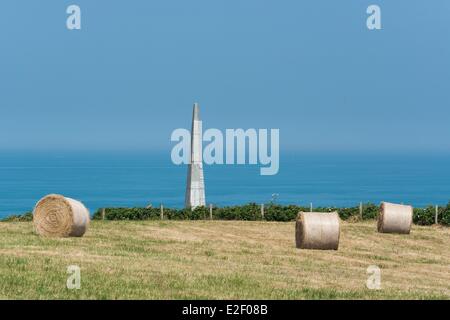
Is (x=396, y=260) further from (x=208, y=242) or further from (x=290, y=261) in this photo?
(x=208, y=242)

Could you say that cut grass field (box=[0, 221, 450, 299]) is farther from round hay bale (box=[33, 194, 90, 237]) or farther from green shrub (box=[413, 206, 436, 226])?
green shrub (box=[413, 206, 436, 226])

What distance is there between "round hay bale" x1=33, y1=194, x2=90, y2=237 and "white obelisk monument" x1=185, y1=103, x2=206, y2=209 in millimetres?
26245

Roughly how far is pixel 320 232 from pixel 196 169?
26.8 meters

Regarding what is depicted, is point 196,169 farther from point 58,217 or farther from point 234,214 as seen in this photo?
point 58,217

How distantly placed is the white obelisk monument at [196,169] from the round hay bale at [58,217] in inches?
1033

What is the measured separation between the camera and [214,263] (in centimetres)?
2864

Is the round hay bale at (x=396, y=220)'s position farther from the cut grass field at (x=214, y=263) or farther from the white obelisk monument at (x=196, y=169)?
the white obelisk monument at (x=196, y=169)

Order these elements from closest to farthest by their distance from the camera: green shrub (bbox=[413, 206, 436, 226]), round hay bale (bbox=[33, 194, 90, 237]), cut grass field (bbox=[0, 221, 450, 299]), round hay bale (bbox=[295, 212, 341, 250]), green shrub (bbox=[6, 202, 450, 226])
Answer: cut grass field (bbox=[0, 221, 450, 299])
round hay bale (bbox=[33, 194, 90, 237])
round hay bale (bbox=[295, 212, 341, 250])
green shrub (bbox=[6, 202, 450, 226])
green shrub (bbox=[413, 206, 436, 226])

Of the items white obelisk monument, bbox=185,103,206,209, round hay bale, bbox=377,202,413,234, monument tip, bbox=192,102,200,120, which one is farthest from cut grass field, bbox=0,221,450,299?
monument tip, bbox=192,102,200,120

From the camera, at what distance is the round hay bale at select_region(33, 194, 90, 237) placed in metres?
34.7

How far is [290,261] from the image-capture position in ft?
103

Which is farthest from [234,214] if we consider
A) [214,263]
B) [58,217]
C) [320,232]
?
[214,263]

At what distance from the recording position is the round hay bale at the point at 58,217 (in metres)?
34.7
